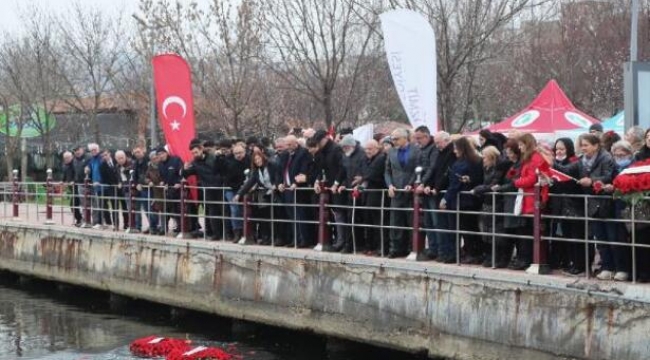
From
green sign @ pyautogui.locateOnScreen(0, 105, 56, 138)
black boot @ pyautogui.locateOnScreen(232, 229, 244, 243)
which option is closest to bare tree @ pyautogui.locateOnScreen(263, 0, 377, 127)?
black boot @ pyautogui.locateOnScreen(232, 229, 244, 243)

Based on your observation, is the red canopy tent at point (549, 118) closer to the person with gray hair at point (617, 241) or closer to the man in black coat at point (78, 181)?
the man in black coat at point (78, 181)

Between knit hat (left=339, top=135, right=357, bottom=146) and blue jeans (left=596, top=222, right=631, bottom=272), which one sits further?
knit hat (left=339, top=135, right=357, bottom=146)

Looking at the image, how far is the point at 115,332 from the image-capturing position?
59.0 feet

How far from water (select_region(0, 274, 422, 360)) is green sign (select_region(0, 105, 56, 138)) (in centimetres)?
2187

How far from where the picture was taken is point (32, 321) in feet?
63.8

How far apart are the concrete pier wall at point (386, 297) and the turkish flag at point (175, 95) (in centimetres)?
235

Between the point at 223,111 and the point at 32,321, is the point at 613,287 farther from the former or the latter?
the point at 223,111

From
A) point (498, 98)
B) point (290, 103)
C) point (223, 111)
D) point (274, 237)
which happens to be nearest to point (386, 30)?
point (274, 237)

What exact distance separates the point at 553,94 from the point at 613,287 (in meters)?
11.5

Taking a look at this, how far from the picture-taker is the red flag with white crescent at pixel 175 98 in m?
20.5

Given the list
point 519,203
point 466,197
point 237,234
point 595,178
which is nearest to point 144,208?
point 237,234

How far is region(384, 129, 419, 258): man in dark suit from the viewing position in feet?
46.8

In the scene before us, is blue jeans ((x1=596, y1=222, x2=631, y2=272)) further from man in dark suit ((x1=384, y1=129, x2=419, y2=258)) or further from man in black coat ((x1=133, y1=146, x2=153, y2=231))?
man in black coat ((x1=133, y1=146, x2=153, y2=231))

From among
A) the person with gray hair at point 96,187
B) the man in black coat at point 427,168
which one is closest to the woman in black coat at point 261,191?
the man in black coat at point 427,168
